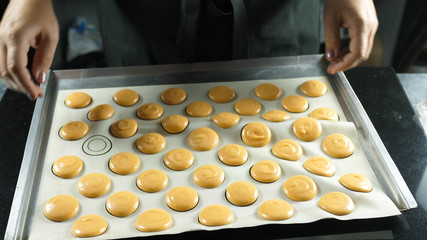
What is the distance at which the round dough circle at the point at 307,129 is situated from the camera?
116 centimetres

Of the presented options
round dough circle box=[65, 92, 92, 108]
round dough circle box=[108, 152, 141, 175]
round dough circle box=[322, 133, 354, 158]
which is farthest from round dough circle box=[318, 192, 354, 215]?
round dough circle box=[65, 92, 92, 108]

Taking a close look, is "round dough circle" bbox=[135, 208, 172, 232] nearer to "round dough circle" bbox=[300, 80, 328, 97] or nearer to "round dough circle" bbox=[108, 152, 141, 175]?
"round dough circle" bbox=[108, 152, 141, 175]

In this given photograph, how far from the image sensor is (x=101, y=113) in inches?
48.3

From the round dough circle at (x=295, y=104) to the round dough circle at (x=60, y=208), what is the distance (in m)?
0.60

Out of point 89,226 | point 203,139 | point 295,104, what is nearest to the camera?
point 89,226

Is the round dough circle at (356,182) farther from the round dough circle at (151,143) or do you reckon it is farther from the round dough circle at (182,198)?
the round dough circle at (151,143)

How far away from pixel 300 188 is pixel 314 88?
1.20ft

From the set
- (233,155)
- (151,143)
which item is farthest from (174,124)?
(233,155)

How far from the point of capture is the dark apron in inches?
50.9

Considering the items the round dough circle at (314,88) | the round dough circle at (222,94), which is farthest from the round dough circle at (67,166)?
the round dough circle at (314,88)

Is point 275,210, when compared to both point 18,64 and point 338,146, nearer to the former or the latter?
point 338,146

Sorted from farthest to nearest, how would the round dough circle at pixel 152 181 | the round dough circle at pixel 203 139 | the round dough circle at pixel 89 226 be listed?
1. the round dough circle at pixel 203 139
2. the round dough circle at pixel 152 181
3. the round dough circle at pixel 89 226

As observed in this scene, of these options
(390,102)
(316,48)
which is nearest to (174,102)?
(316,48)

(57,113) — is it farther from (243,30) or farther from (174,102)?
(243,30)
